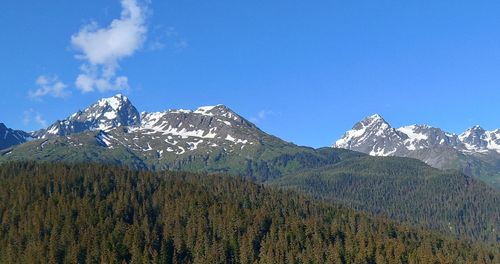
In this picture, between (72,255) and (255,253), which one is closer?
(72,255)

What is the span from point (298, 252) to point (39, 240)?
8294 cm

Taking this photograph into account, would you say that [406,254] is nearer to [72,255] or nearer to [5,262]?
[72,255]

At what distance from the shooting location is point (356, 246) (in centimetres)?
19725

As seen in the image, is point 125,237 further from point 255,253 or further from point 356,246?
point 356,246

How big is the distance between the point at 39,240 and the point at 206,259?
179 ft

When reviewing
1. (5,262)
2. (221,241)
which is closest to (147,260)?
(221,241)

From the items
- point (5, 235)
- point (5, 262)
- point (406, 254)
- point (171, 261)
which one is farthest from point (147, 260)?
point (406, 254)

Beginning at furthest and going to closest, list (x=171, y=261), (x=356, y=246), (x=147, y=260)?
(x=356, y=246) < (x=171, y=261) < (x=147, y=260)

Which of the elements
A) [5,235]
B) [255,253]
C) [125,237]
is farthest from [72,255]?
[255,253]

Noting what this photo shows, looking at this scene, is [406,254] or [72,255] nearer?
[72,255]

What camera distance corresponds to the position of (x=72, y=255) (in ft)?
573

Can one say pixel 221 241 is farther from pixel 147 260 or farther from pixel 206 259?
pixel 147 260

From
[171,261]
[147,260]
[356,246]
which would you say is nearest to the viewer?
[147,260]

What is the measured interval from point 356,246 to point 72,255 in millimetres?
91364
